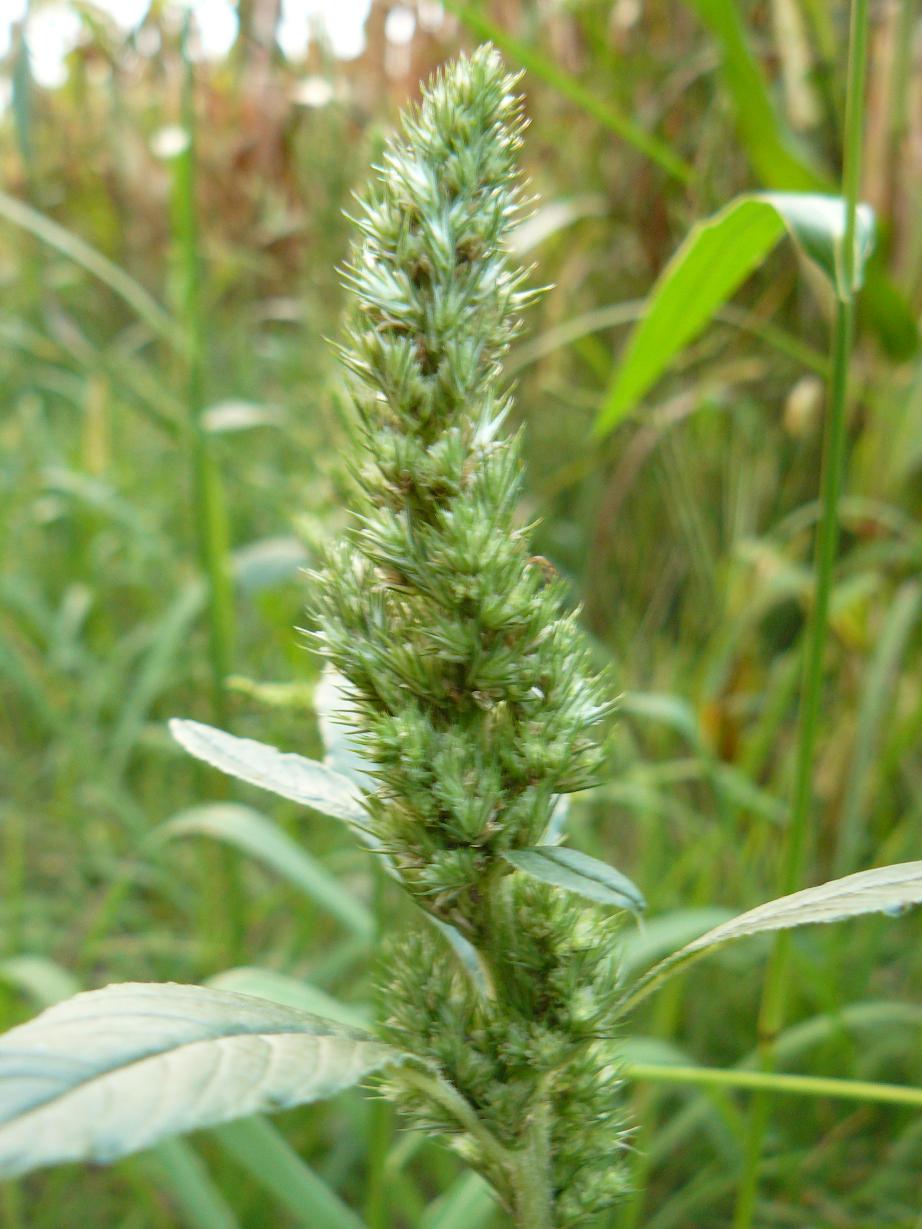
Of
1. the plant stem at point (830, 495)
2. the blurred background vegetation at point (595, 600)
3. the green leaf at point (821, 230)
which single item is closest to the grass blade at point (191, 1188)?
the blurred background vegetation at point (595, 600)

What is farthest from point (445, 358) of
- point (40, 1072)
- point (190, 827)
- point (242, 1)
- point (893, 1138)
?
point (242, 1)

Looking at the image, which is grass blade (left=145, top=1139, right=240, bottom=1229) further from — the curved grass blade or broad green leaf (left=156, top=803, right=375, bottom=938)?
the curved grass blade

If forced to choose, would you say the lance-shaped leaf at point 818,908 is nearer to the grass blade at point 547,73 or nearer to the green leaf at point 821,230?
the green leaf at point 821,230

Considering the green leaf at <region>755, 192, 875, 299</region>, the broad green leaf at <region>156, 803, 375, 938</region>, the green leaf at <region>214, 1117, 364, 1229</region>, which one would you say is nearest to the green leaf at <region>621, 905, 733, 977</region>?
the broad green leaf at <region>156, 803, 375, 938</region>

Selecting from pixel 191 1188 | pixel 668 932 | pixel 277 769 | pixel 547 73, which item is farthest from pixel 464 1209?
pixel 547 73

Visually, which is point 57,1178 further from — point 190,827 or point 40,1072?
point 40,1072

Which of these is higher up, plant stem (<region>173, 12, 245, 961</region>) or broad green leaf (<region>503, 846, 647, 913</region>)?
plant stem (<region>173, 12, 245, 961</region>)
